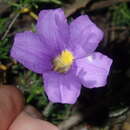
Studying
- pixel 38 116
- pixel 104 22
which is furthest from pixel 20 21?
pixel 38 116

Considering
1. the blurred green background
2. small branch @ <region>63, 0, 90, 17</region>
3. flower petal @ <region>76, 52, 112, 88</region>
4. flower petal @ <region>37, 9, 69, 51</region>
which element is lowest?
the blurred green background

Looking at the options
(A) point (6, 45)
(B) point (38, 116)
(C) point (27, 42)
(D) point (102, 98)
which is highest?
(C) point (27, 42)

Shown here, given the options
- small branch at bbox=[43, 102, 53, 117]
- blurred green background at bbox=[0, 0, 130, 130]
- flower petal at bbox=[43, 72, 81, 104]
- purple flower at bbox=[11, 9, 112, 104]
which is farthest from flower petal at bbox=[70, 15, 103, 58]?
small branch at bbox=[43, 102, 53, 117]

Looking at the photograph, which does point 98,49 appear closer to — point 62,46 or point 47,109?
point 47,109

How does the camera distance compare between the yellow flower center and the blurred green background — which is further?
the blurred green background

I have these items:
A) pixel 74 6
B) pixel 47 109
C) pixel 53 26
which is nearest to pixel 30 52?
pixel 53 26

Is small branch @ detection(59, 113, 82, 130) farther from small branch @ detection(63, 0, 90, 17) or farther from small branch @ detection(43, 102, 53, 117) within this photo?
small branch @ detection(63, 0, 90, 17)

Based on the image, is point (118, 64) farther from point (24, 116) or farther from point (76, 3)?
point (24, 116)

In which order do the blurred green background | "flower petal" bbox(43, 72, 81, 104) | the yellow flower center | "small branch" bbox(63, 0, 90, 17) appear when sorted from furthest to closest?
"small branch" bbox(63, 0, 90, 17) → the blurred green background → the yellow flower center → "flower petal" bbox(43, 72, 81, 104)

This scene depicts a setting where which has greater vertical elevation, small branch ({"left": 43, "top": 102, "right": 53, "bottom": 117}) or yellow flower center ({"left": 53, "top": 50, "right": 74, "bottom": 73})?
yellow flower center ({"left": 53, "top": 50, "right": 74, "bottom": 73})
